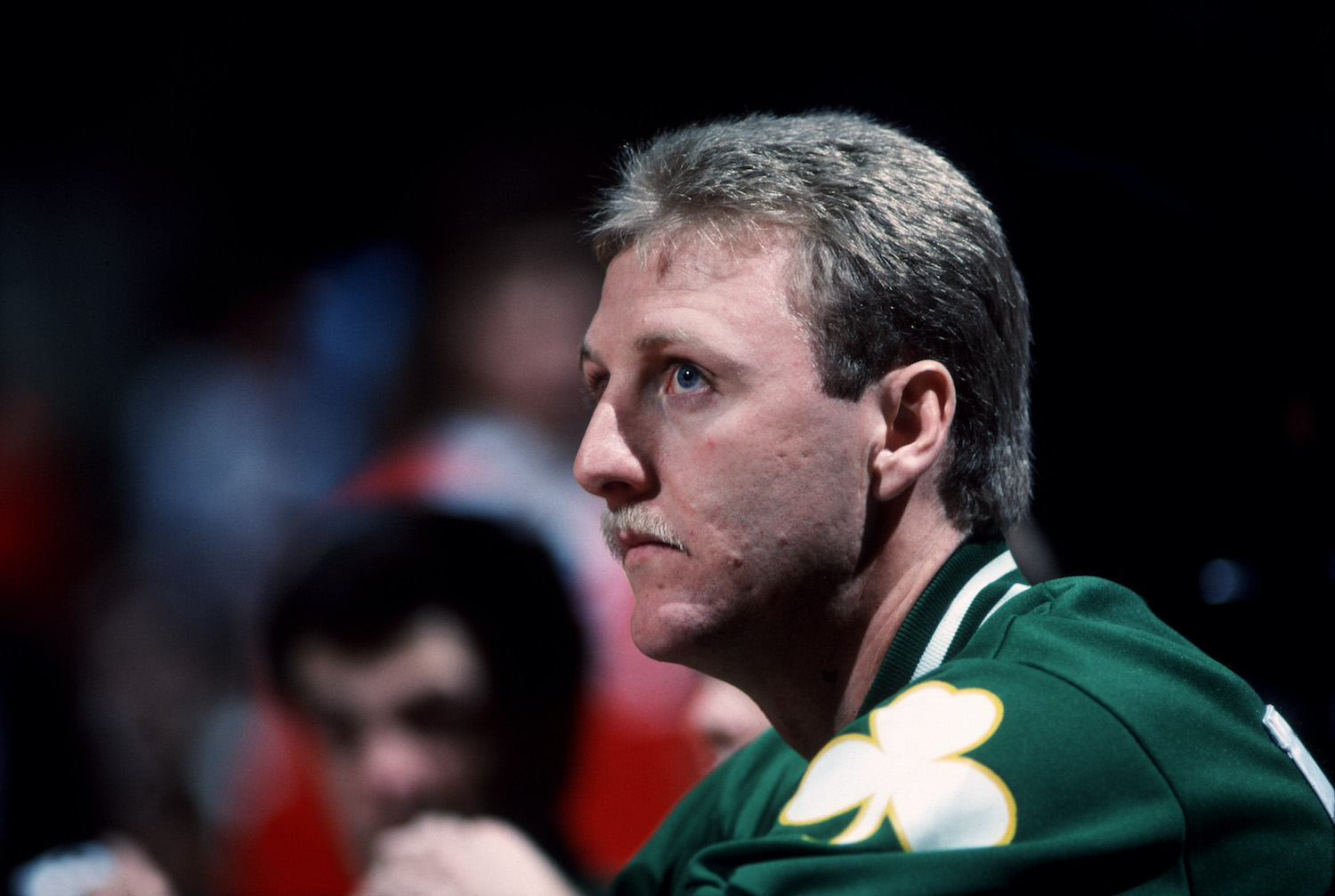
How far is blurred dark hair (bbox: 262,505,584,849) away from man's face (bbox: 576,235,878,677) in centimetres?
88

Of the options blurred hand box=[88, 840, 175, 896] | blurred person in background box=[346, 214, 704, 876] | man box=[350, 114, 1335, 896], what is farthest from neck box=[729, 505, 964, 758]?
blurred hand box=[88, 840, 175, 896]

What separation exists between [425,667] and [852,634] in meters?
1.09

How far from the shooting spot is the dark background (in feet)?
6.30

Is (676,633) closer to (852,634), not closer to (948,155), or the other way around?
(852,634)

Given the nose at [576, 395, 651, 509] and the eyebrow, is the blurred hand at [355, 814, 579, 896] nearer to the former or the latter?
the nose at [576, 395, 651, 509]

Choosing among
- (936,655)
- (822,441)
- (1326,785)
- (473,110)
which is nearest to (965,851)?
(936,655)

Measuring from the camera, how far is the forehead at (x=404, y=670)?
1.96 m

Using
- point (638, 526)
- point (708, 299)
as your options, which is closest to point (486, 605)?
point (638, 526)

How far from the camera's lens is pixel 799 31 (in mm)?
2020

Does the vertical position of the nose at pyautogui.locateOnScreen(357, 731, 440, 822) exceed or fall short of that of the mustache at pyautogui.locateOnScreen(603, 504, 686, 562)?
it falls short

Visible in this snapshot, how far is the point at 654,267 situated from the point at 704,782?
87 cm

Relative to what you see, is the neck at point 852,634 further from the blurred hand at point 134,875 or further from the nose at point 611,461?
the blurred hand at point 134,875

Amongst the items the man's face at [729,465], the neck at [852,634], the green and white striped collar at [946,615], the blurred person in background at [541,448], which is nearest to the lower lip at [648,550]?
the man's face at [729,465]

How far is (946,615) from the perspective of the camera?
1130mm
